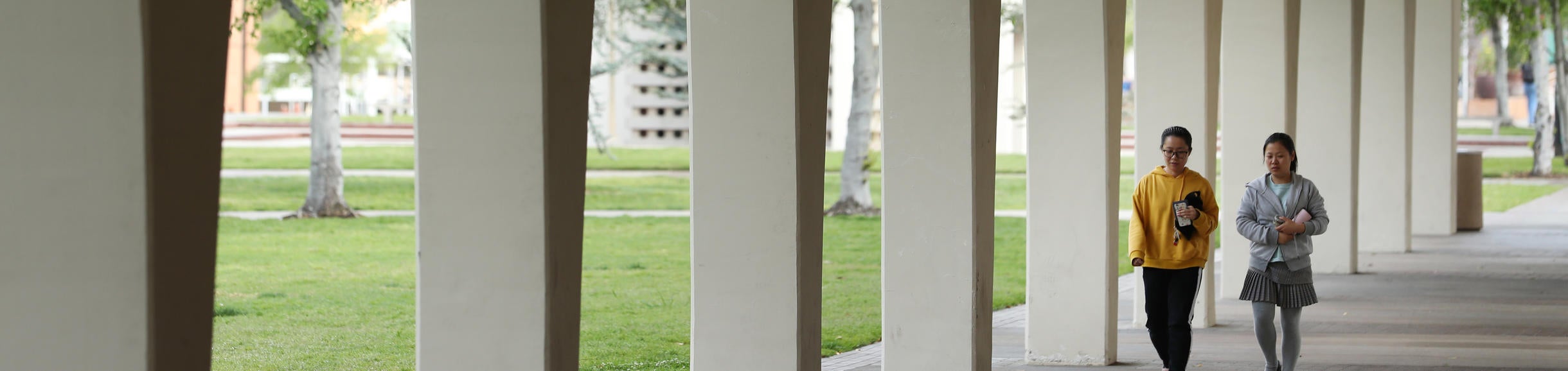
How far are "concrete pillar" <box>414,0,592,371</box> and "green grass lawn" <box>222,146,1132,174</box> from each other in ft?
89.5

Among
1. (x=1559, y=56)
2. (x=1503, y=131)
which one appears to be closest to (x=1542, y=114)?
(x=1559, y=56)

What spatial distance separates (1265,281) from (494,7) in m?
4.02

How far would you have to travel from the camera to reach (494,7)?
4.50 meters

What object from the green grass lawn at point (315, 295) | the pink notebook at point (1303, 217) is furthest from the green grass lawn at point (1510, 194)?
the pink notebook at point (1303, 217)

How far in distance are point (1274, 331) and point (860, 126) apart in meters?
15.6

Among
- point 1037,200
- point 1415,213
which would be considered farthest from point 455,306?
point 1415,213

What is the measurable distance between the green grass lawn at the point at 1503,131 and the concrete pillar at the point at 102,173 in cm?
5079

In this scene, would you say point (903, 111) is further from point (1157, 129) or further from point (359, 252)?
point (359, 252)

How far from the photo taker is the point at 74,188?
3189 millimetres

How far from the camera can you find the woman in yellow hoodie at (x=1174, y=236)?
23.3ft

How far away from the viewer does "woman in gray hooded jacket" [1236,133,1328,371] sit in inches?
267

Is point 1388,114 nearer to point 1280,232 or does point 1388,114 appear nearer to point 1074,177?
point 1074,177

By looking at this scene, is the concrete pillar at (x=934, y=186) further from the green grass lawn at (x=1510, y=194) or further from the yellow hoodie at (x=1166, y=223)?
the green grass lawn at (x=1510, y=194)

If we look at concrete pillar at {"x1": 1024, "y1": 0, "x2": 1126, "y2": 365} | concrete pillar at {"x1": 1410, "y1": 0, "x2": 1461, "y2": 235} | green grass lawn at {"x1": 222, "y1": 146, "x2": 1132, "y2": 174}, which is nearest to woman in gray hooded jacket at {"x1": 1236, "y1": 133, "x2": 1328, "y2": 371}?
concrete pillar at {"x1": 1024, "y1": 0, "x2": 1126, "y2": 365}
